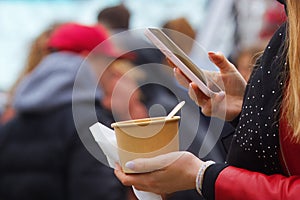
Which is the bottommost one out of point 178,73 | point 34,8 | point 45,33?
point 34,8

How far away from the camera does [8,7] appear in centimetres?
749

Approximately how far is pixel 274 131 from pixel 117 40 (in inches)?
28.1

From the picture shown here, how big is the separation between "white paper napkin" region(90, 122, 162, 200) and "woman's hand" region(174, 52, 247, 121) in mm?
225

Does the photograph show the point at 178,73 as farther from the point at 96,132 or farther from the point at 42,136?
the point at 42,136

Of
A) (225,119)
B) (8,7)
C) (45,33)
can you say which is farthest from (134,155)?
(8,7)

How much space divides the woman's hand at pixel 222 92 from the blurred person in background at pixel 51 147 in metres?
1.18

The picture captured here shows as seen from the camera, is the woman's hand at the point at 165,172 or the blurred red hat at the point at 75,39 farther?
the blurred red hat at the point at 75,39

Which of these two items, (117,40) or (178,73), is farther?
(117,40)

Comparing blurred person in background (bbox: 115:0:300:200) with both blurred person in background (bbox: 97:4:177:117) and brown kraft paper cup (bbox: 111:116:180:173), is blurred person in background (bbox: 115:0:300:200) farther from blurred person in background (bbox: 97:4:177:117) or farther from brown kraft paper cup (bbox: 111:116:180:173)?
blurred person in background (bbox: 97:4:177:117)

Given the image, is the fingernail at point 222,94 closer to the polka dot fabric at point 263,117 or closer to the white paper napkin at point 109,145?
the polka dot fabric at point 263,117

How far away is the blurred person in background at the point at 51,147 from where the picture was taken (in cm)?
349

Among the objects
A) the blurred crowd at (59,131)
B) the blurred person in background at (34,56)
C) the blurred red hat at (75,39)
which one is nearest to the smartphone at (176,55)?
the blurred crowd at (59,131)

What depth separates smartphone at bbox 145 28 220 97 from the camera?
1941mm

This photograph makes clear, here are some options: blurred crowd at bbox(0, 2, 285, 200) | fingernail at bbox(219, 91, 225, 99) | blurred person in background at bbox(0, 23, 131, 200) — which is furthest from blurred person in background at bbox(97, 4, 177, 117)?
blurred person in background at bbox(0, 23, 131, 200)
